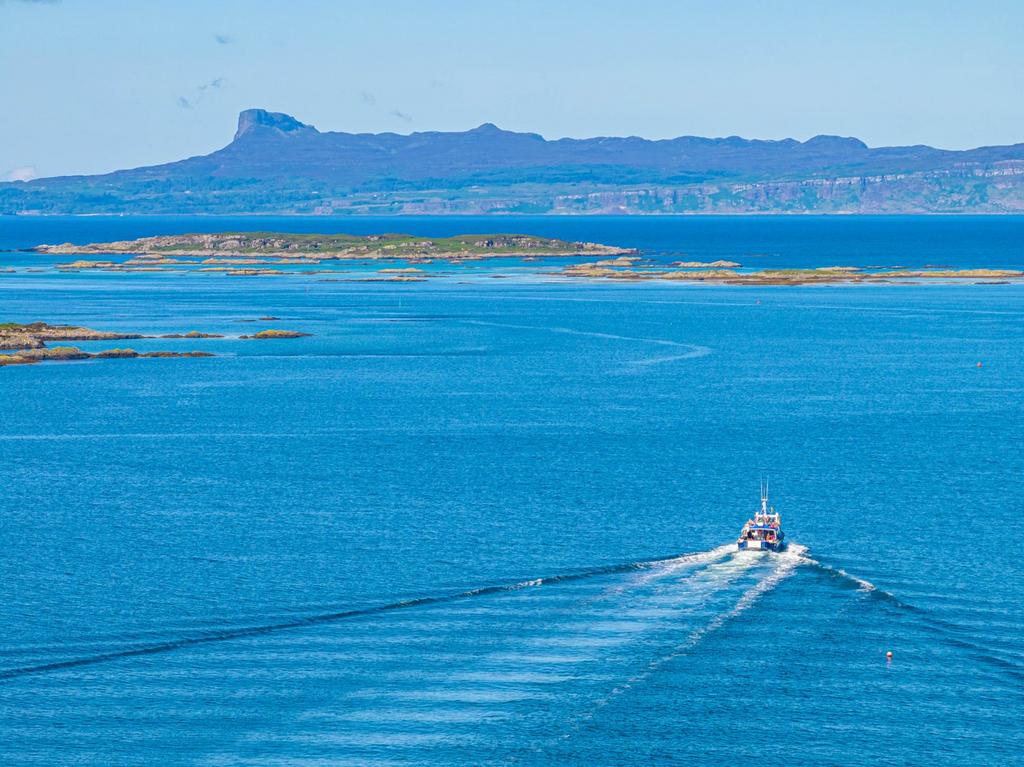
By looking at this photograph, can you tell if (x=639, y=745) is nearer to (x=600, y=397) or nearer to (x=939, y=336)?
(x=600, y=397)

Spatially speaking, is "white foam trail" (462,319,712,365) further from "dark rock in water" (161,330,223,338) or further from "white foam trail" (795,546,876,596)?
"white foam trail" (795,546,876,596)

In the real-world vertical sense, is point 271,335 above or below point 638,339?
above

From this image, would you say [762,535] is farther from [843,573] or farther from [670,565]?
[670,565]

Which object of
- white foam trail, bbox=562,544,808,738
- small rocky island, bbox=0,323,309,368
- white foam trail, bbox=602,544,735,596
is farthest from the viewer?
small rocky island, bbox=0,323,309,368

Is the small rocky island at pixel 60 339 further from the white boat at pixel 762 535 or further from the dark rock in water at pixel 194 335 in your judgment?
the white boat at pixel 762 535

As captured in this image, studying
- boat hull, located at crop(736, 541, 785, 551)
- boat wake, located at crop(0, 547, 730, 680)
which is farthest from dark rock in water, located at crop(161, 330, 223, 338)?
boat hull, located at crop(736, 541, 785, 551)

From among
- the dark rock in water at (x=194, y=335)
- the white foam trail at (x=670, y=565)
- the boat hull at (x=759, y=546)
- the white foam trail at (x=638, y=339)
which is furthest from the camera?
the dark rock in water at (x=194, y=335)

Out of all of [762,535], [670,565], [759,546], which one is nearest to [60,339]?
[670,565]

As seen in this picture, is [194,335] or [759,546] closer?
[759,546]

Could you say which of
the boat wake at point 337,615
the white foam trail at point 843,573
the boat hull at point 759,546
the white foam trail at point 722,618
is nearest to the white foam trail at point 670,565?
the boat wake at point 337,615

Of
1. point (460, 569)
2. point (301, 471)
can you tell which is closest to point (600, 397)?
point (301, 471)
